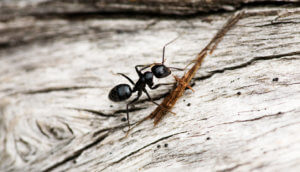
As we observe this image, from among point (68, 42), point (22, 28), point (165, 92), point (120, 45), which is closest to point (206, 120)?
point (165, 92)

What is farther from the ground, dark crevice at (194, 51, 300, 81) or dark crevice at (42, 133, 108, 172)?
dark crevice at (194, 51, 300, 81)

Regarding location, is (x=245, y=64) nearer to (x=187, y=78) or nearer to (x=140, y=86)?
(x=187, y=78)

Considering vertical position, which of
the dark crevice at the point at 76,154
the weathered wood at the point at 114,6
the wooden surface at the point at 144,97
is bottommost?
the dark crevice at the point at 76,154

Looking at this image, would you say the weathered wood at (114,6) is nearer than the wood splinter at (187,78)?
No

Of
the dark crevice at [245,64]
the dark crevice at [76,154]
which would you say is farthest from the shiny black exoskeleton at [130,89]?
the dark crevice at [245,64]

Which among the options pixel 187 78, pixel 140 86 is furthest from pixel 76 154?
pixel 187 78

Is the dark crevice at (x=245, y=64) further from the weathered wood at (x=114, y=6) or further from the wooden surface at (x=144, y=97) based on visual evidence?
the weathered wood at (x=114, y=6)

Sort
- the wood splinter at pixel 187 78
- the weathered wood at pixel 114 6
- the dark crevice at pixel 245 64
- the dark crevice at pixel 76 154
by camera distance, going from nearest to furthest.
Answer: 1. the dark crevice at pixel 245 64
2. the wood splinter at pixel 187 78
3. the dark crevice at pixel 76 154
4. the weathered wood at pixel 114 6

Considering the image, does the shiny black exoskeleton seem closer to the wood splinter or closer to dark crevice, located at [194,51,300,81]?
the wood splinter

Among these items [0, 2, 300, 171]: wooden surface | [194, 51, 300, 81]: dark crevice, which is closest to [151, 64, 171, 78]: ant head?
[0, 2, 300, 171]: wooden surface
